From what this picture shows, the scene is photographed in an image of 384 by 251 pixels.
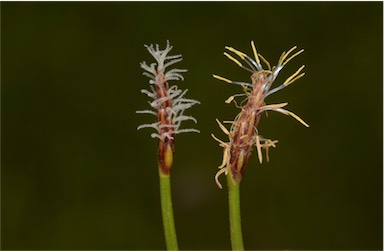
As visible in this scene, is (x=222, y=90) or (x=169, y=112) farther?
(x=222, y=90)

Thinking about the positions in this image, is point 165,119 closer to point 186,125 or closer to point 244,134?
point 244,134

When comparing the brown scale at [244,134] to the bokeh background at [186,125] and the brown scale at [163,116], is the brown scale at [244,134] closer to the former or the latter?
the brown scale at [163,116]

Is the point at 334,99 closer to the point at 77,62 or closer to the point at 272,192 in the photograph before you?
the point at 272,192

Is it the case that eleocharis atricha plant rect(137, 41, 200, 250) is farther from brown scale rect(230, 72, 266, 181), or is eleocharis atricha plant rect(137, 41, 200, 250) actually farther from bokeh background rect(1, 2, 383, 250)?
bokeh background rect(1, 2, 383, 250)

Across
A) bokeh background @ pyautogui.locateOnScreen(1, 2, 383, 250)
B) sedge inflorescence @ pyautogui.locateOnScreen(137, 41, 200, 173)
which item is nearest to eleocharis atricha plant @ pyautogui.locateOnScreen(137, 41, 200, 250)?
sedge inflorescence @ pyautogui.locateOnScreen(137, 41, 200, 173)

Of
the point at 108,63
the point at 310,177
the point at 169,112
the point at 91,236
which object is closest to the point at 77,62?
the point at 108,63

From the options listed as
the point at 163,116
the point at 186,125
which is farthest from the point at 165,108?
the point at 186,125

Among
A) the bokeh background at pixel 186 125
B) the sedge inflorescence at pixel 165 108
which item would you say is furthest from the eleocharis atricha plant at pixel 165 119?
the bokeh background at pixel 186 125

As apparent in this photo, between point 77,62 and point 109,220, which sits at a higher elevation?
point 77,62
